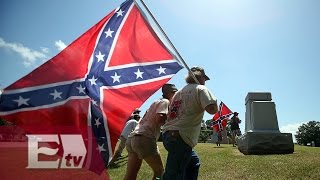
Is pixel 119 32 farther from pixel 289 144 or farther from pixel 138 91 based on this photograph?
pixel 289 144

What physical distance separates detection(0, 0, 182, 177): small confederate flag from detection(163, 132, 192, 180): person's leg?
3.49 feet

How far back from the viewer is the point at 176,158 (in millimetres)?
4242

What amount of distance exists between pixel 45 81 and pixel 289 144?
9499mm

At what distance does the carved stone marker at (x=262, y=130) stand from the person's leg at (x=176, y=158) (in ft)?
27.0

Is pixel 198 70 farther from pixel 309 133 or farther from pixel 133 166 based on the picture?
pixel 309 133

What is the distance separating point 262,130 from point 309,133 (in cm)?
11467

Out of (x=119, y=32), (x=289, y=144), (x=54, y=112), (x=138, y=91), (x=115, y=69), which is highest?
(x=119, y=32)

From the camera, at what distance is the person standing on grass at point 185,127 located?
4.25 m

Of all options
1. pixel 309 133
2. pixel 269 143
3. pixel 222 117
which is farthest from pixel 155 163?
pixel 309 133

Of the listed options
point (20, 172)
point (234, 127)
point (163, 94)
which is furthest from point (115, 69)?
point (234, 127)

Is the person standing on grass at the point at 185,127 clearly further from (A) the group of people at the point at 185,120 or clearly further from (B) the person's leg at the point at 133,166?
(B) the person's leg at the point at 133,166

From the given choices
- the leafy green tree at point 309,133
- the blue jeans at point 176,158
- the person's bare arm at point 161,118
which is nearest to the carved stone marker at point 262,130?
the person's bare arm at point 161,118

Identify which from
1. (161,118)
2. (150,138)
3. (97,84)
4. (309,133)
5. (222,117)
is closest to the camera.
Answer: (161,118)

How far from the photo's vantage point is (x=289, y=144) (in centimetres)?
1200
